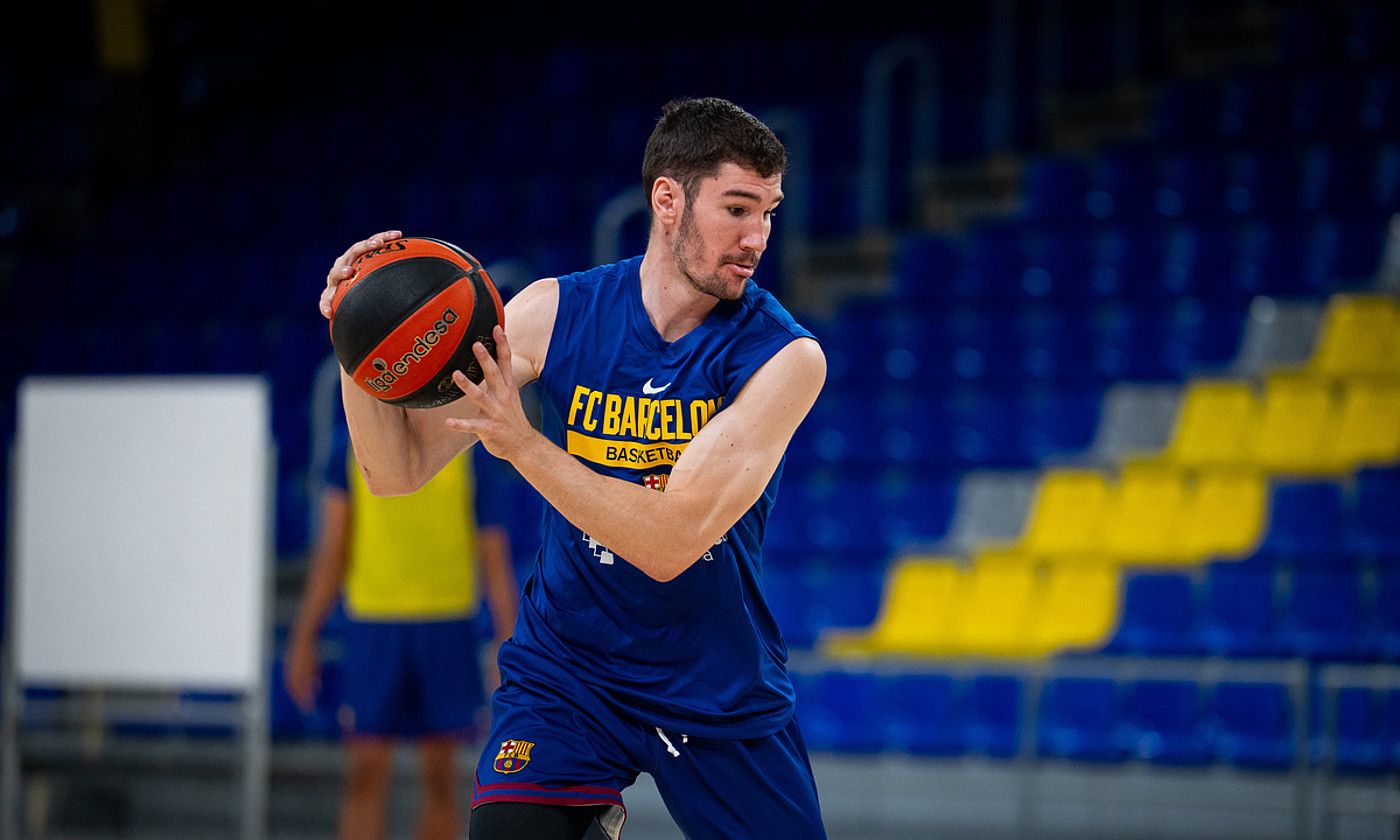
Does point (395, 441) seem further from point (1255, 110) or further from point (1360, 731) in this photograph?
point (1255, 110)

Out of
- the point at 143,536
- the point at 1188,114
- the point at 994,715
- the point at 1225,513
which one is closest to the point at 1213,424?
the point at 1225,513

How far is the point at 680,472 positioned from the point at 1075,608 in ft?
17.4

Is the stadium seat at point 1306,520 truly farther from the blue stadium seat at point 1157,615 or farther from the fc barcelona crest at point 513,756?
the fc barcelona crest at point 513,756

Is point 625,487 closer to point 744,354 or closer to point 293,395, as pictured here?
point 744,354

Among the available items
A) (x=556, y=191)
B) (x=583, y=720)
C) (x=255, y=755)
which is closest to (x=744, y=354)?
(x=583, y=720)

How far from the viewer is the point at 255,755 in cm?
675

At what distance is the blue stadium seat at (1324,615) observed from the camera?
296 inches

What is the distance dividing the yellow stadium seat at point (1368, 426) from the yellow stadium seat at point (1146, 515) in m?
0.75

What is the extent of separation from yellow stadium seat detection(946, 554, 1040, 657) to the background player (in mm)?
2882

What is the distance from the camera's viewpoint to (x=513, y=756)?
306 cm

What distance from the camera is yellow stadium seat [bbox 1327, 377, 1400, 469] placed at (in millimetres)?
8156

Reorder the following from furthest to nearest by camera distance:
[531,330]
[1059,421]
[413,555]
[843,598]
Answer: [1059,421], [843,598], [413,555], [531,330]

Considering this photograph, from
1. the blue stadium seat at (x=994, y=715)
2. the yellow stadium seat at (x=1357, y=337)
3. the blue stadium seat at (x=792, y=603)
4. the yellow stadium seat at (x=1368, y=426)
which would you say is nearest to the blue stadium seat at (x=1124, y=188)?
the yellow stadium seat at (x=1357, y=337)

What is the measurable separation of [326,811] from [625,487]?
5.56 meters
